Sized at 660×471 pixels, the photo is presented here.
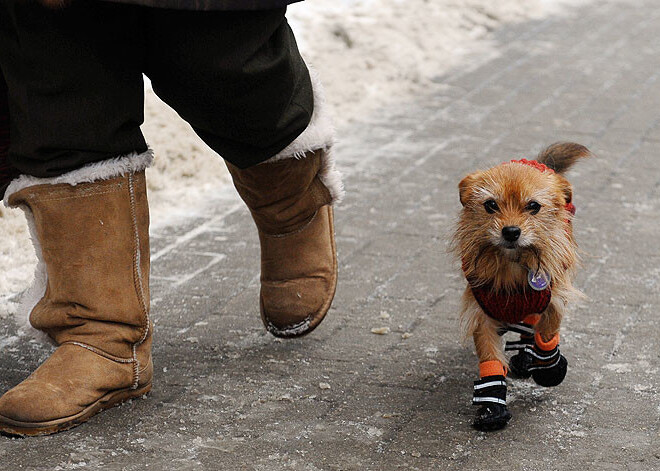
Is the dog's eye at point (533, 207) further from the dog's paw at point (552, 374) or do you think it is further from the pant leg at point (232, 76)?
the pant leg at point (232, 76)

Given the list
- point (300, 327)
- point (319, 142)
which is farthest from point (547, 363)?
point (319, 142)

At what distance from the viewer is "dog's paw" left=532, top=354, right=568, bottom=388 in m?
2.73

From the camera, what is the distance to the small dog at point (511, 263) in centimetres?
247

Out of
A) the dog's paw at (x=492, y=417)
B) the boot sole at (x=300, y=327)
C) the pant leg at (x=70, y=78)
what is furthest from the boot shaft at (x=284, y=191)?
the dog's paw at (x=492, y=417)

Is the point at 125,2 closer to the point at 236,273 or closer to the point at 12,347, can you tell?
the point at 12,347

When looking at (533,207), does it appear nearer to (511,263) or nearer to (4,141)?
(511,263)

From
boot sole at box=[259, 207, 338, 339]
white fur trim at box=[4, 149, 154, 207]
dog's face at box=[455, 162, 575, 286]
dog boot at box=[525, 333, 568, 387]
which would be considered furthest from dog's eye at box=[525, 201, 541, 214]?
white fur trim at box=[4, 149, 154, 207]

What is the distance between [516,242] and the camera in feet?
8.03

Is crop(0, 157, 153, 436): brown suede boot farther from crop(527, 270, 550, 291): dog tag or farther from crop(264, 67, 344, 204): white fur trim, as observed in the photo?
crop(527, 270, 550, 291): dog tag

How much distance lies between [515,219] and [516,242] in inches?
2.2

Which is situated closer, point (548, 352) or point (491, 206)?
point (491, 206)

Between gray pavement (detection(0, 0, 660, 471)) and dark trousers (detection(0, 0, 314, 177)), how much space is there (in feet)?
2.10

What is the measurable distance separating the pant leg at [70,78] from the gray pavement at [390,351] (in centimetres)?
69

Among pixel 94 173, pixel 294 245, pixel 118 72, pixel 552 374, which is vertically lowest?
pixel 552 374
